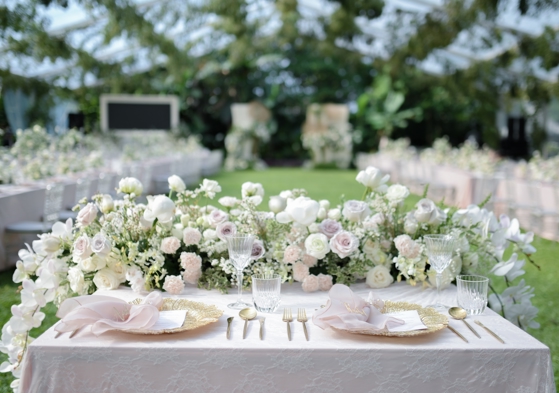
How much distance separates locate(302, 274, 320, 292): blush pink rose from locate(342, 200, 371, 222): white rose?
0.84 feet

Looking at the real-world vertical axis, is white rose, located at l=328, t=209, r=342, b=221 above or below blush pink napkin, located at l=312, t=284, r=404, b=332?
above

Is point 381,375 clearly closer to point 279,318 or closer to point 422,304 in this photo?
point 279,318

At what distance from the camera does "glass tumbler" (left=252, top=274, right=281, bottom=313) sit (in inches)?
73.4

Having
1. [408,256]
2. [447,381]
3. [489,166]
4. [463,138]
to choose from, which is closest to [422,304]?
[408,256]

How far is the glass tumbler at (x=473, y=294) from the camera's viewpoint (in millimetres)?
1902

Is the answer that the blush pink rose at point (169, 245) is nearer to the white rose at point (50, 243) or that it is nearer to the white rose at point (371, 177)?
the white rose at point (50, 243)

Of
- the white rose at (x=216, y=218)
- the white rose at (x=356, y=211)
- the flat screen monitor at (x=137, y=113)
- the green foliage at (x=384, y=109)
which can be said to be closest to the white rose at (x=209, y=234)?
the white rose at (x=216, y=218)

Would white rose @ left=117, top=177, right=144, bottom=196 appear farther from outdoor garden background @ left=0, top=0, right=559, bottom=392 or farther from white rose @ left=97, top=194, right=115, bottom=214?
outdoor garden background @ left=0, top=0, right=559, bottom=392

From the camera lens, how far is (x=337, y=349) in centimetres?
→ 159

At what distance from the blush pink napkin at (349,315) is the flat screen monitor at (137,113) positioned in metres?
17.1

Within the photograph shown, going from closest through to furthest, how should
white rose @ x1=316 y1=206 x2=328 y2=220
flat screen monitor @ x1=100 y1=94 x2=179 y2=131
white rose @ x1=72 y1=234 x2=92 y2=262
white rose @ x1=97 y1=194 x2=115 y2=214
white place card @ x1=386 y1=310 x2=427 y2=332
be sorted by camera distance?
1. white place card @ x1=386 y1=310 x2=427 y2=332
2. white rose @ x1=72 y1=234 x2=92 y2=262
3. white rose @ x1=97 y1=194 x2=115 y2=214
4. white rose @ x1=316 y1=206 x2=328 y2=220
5. flat screen monitor @ x1=100 y1=94 x2=179 y2=131

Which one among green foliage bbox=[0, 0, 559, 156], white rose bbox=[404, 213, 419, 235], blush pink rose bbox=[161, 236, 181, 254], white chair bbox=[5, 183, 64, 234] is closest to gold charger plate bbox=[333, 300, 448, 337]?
white rose bbox=[404, 213, 419, 235]

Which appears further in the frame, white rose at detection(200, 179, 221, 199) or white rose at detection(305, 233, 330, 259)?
white rose at detection(200, 179, 221, 199)

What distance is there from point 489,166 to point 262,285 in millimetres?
8118
